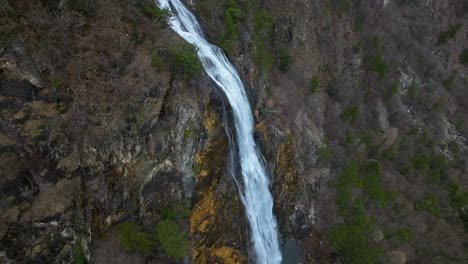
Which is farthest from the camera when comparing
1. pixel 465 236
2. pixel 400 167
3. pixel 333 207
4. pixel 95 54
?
pixel 400 167

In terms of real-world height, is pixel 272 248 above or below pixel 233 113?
below

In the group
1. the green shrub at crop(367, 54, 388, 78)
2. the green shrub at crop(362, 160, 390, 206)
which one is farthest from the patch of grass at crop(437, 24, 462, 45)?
the green shrub at crop(362, 160, 390, 206)

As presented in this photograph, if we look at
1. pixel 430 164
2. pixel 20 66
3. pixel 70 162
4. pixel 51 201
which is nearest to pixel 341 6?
pixel 430 164

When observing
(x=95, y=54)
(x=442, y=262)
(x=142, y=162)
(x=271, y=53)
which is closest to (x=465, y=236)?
(x=442, y=262)

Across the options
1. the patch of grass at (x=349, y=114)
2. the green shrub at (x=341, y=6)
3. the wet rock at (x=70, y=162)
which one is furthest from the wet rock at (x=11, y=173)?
the green shrub at (x=341, y=6)

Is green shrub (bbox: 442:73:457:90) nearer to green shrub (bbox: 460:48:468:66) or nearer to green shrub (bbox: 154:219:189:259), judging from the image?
green shrub (bbox: 460:48:468:66)

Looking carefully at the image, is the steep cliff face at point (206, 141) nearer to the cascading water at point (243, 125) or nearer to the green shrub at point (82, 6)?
the green shrub at point (82, 6)

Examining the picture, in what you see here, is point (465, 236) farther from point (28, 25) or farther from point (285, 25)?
point (28, 25)
